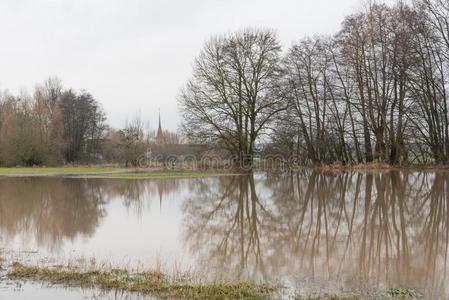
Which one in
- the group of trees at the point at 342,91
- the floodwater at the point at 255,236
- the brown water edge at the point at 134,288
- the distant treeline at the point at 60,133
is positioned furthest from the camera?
the distant treeline at the point at 60,133

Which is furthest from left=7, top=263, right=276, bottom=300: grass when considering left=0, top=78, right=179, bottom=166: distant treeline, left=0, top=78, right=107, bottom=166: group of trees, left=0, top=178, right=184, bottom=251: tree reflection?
left=0, top=78, right=107, bottom=166: group of trees

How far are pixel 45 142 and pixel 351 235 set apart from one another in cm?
5442

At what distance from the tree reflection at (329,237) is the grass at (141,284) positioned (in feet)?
2.90

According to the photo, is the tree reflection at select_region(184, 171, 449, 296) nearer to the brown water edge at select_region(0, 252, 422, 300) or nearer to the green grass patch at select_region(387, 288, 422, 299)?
the green grass patch at select_region(387, 288, 422, 299)

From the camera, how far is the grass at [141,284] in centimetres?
582

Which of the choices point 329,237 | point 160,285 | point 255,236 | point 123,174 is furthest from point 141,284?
point 123,174

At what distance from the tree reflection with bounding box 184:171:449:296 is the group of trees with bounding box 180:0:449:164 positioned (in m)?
16.6

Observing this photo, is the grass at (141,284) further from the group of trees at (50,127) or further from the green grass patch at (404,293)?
the group of trees at (50,127)

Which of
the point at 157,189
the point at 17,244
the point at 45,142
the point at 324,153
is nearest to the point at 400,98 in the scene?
the point at 324,153

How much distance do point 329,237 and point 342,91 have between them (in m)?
31.6

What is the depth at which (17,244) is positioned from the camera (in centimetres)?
973

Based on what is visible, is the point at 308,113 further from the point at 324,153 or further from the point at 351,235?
the point at 351,235

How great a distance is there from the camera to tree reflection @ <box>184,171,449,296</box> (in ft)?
23.1

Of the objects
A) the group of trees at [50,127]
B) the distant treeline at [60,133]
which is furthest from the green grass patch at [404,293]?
the group of trees at [50,127]
